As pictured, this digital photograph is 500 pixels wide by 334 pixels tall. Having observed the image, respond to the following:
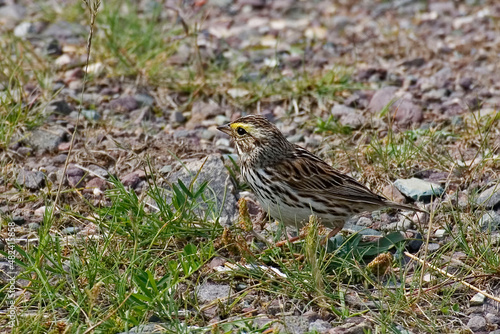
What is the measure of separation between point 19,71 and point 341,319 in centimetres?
486

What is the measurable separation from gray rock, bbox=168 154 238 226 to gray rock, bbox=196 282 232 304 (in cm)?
101

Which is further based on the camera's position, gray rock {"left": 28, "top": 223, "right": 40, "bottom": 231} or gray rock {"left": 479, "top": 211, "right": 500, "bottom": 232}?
gray rock {"left": 28, "top": 223, "right": 40, "bottom": 231}

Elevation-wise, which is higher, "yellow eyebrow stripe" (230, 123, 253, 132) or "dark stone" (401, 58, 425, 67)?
"yellow eyebrow stripe" (230, 123, 253, 132)

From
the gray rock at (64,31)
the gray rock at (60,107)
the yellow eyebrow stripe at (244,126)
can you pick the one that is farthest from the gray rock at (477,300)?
the gray rock at (64,31)

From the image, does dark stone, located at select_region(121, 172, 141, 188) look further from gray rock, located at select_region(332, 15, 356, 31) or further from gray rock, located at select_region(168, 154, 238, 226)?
gray rock, located at select_region(332, 15, 356, 31)

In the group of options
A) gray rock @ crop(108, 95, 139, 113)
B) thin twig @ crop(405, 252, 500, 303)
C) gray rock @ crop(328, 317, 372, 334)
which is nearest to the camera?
gray rock @ crop(328, 317, 372, 334)

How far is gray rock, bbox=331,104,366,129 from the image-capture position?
26.2 ft

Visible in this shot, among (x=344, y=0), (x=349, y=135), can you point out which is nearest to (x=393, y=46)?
(x=344, y=0)

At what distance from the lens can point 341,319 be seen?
4.98 metres

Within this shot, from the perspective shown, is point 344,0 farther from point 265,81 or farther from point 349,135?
point 349,135

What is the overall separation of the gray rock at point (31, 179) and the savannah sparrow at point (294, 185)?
5.87ft

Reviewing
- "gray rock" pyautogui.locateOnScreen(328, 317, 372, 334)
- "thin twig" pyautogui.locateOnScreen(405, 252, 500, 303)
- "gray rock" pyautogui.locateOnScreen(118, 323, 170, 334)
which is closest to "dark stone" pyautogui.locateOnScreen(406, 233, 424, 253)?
"thin twig" pyautogui.locateOnScreen(405, 252, 500, 303)

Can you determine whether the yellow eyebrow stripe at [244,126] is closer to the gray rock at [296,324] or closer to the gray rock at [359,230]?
the gray rock at [359,230]

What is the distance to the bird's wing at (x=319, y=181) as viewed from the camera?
19.9ft
